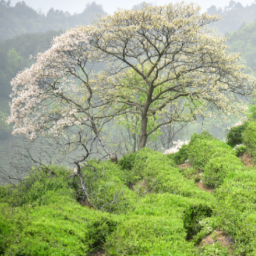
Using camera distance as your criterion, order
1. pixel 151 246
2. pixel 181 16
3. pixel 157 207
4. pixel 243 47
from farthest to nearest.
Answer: pixel 243 47 < pixel 181 16 < pixel 157 207 < pixel 151 246

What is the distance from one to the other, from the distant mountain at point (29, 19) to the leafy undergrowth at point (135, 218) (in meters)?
102

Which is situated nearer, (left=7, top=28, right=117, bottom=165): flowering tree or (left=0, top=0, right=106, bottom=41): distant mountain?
(left=7, top=28, right=117, bottom=165): flowering tree

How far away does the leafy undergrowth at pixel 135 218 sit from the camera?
15.8ft

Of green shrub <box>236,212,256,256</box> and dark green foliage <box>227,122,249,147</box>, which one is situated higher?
dark green foliage <box>227,122,249,147</box>

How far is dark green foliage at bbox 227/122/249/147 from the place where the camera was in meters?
13.0

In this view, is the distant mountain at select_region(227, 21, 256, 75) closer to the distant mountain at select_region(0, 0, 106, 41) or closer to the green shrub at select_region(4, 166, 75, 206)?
the distant mountain at select_region(0, 0, 106, 41)

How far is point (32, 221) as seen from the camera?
516 cm

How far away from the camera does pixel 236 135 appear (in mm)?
13172

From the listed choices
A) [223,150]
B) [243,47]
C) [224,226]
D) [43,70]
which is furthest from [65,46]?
[243,47]

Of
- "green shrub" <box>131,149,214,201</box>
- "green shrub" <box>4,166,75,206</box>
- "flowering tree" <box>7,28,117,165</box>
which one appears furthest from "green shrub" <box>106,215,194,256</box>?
"flowering tree" <box>7,28,117,165</box>

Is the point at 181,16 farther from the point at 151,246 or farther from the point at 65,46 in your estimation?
the point at 151,246

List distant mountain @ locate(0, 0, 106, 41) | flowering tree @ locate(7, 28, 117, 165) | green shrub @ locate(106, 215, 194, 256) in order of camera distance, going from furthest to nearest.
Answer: distant mountain @ locate(0, 0, 106, 41), flowering tree @ locate(7, 28, 117, 165), green shrub @ locate(106, 215, 194, 256)

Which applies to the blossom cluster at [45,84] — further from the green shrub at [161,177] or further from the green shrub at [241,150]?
the green shrub at [241,150]

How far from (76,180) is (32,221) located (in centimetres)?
469
